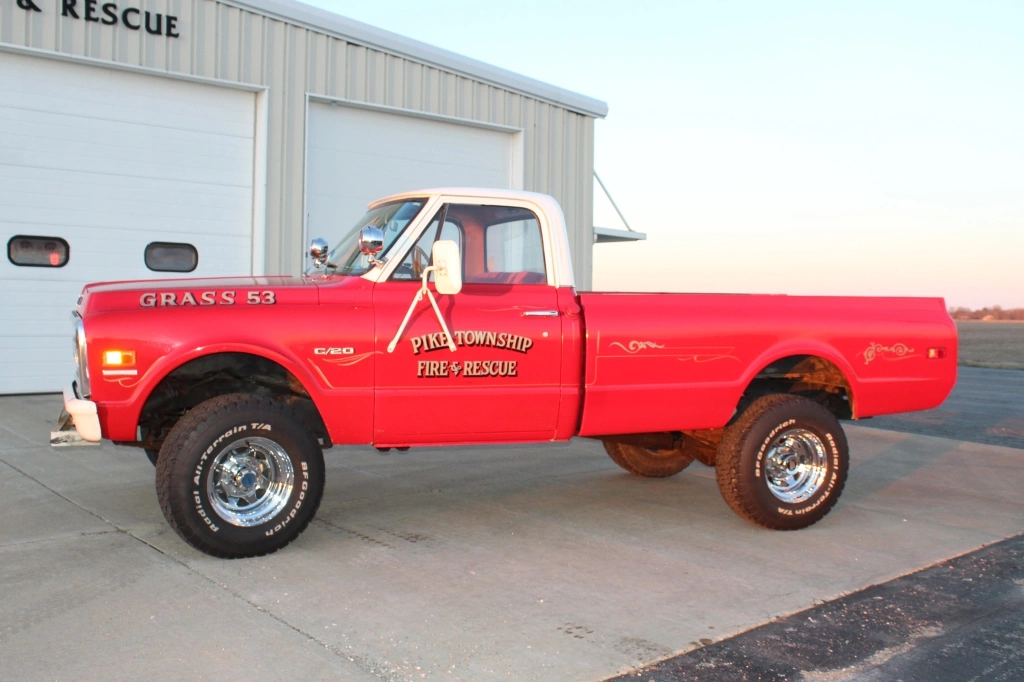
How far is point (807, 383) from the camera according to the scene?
6562 millimetres

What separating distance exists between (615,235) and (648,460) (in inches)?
397

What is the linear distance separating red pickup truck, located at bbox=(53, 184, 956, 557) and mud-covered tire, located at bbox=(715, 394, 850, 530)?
13mm

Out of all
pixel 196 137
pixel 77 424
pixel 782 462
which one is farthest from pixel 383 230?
pixel 196 137

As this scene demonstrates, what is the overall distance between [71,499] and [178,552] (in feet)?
5.55

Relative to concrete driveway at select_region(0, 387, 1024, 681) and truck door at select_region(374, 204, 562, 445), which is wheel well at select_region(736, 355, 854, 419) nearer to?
concrete driveway at select_region(0, 387, 1024, 681)

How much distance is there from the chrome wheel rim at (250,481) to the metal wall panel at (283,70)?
25.5 feet

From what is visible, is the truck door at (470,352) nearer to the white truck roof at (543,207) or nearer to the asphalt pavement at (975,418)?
the white truck roof at (543,207)

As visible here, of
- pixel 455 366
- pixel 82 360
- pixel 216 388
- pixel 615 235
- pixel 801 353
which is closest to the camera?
pixel 82 360

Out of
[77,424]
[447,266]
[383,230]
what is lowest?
[77,424]

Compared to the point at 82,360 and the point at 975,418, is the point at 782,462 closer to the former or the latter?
the point at 82,360

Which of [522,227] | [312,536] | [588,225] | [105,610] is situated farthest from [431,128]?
[105,610]

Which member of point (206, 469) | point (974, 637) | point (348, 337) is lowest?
point (974, 637)

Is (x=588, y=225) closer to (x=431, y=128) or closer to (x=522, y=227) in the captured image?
(x=431, y=128)

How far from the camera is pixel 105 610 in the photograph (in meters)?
4.13
